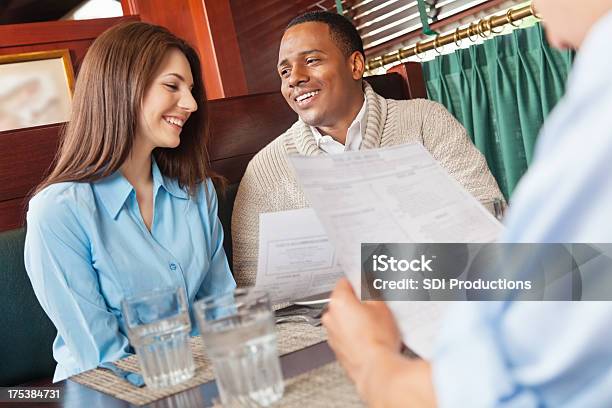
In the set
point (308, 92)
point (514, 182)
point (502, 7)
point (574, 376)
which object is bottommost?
point (514, 182)

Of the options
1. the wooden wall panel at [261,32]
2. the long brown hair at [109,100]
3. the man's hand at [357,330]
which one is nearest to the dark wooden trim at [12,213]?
the long brown hair at [109,100]

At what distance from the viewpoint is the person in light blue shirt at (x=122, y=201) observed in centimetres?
121

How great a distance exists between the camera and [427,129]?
1.72 meters

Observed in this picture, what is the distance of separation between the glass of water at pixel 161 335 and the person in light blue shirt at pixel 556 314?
0.41 meters

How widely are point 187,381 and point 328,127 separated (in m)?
1.10

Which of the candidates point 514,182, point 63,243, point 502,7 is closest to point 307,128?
point 63,243

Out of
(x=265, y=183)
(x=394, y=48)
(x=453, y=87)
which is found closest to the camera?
(x=265, y=183)

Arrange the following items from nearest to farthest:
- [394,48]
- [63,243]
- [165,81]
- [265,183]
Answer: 1. [63,243]
2. [165,81]
3. [265,183]
4. [394,48]

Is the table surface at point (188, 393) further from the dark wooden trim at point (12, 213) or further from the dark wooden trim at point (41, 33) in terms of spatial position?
the dark wooden trim at point (41, 33)

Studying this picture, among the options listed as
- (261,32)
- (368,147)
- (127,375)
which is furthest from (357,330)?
(261,32)

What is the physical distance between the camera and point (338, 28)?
189cm

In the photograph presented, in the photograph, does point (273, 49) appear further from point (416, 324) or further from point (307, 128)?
point (416, 324)

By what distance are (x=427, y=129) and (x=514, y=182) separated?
0.69 metres

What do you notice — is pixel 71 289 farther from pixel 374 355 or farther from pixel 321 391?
pixel 374 355
